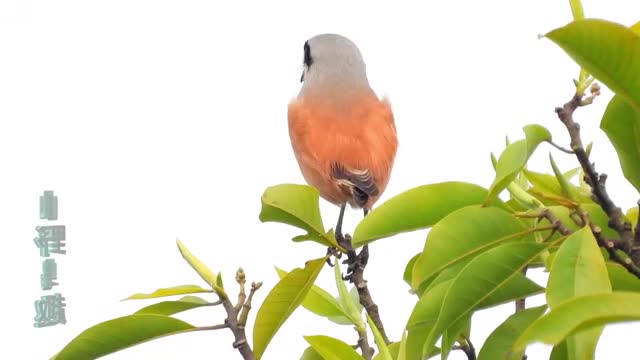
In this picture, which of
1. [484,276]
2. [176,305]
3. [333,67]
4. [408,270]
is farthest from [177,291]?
[333,67]

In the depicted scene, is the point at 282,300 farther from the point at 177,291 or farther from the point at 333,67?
the point at 333,67

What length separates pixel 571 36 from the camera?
64cm

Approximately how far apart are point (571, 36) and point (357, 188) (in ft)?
2.83

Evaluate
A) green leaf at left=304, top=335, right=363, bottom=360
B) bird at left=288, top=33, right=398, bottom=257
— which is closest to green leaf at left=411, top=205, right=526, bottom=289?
green leaf at left=304, top=335, right=363, bottom=360

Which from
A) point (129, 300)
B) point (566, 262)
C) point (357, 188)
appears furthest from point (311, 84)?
point (566, 262)

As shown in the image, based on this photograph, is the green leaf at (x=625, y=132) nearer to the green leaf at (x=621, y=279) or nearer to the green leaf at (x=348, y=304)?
the green leaf at (x=621, y=279)

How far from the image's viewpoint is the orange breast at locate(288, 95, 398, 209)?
1529mm

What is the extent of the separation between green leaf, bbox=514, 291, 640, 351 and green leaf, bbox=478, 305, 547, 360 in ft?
1.06

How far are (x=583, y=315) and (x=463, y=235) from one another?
239 millimetres

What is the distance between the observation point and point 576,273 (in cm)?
67

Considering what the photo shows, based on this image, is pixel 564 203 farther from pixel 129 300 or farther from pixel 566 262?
pixel 129 300

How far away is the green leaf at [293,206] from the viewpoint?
810 mm

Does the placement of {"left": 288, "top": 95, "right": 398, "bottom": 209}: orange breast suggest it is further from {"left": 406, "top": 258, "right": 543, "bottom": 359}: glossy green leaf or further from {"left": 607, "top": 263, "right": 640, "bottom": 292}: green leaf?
{"left": 607, "top": 263, "right": 640, "bottom": 292}: green leaf

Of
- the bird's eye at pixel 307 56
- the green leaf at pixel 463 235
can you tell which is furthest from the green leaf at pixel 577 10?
the bird's eye at pixel 307 56
